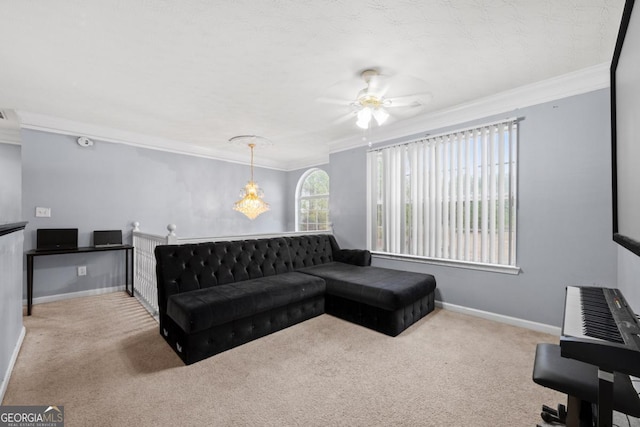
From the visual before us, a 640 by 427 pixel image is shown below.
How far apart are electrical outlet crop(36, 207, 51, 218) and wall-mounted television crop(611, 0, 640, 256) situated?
5.46 m

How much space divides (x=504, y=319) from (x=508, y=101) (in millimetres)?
2334

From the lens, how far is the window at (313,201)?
6254 mm

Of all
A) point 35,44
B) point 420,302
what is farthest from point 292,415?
point 35,44

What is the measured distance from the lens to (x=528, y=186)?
108 inches

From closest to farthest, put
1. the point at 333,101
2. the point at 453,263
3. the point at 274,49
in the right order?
the point at 274,49
the point at 333,101
the point at 453,263

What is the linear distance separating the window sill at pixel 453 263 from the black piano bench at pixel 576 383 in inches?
66.5

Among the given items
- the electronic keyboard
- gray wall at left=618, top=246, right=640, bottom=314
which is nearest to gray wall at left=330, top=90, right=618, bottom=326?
gray wall at left=618, top=246, right=640, bottom=314

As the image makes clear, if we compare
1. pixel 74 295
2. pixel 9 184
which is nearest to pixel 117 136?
pixel 9 184

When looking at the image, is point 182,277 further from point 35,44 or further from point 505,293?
point 505,293

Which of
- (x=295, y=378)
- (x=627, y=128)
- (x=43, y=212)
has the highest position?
(x=627, y=128)

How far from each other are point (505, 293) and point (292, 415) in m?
2.56

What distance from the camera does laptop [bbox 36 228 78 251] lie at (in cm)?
350

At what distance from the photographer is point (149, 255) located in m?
3.33

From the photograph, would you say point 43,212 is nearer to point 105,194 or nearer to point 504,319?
point 105,194
